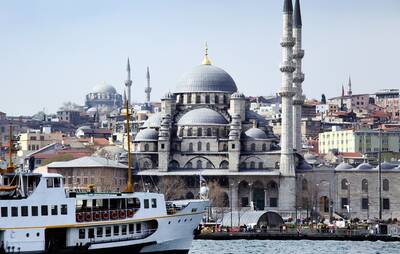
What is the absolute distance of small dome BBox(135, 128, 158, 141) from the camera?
88.6 m

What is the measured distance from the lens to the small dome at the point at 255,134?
284 feet

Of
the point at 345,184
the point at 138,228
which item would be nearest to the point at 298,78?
the point at 345,184

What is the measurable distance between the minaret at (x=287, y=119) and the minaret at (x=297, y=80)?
262cm

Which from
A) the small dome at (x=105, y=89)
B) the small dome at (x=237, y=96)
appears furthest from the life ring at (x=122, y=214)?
the small dome at (x=105, y=89)

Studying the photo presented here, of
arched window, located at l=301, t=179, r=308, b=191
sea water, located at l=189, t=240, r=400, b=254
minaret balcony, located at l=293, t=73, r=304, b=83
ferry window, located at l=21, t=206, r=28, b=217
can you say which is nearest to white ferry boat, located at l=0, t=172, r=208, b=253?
ferry window, located at l=21, t=206, r=28, b=217

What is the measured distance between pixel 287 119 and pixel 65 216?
131ft

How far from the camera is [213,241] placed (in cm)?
6041

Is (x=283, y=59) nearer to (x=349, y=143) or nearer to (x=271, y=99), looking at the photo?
(x=349, y=143)

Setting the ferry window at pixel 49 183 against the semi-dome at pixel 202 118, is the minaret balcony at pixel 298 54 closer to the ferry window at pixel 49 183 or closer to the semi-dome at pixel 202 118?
the semi-dome at pixel 202 118

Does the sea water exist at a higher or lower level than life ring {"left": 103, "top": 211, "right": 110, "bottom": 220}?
lower

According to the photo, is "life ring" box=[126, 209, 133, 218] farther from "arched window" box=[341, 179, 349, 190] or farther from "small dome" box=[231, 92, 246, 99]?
"small dome" box=[231, 92, 246, 99]

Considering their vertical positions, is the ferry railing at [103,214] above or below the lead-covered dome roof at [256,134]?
below

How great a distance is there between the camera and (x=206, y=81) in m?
91.2

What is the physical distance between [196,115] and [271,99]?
81489mm
